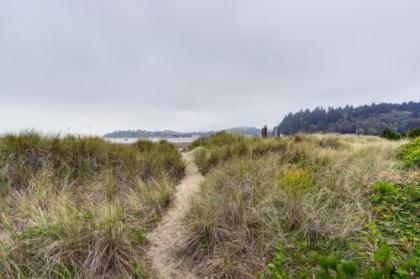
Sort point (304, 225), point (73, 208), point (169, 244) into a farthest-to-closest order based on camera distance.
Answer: point (73, 208) → point (169, 244) → point (304, 225)

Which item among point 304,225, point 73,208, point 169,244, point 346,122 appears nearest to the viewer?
point 304,225

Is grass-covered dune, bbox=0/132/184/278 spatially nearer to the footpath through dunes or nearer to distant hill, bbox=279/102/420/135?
the footpath through dunes

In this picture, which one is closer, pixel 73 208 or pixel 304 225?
pixel 304 225

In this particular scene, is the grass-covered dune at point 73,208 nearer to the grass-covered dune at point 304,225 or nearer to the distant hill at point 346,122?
the grass-covered dune at point 304,225

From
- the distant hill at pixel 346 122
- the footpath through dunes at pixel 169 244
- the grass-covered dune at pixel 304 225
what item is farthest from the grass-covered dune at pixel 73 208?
the distant hill at pixel 346 122

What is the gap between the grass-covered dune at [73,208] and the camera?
2.54 metres

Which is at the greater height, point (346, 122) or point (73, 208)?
point (346, 122)

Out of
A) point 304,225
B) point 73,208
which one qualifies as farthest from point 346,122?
point 73,208

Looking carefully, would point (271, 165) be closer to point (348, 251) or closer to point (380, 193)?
point (380, 193)

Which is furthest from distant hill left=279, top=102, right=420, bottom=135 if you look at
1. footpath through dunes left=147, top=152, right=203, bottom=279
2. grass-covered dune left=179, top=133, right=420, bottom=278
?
footpath through dunes left=147, top=152, right=203, bottom=279

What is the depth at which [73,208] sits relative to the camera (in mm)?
Answer: 3369

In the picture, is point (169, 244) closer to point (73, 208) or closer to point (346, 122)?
point (73, 208)

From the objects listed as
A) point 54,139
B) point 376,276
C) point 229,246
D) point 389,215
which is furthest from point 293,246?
point 54,139

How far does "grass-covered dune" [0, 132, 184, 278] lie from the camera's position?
254 cm
